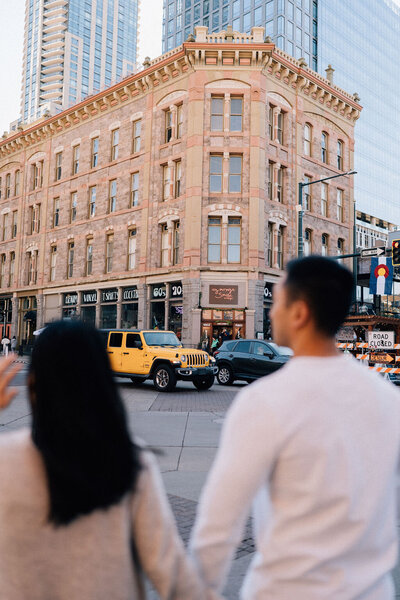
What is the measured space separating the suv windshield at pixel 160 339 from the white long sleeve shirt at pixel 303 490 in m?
15.5

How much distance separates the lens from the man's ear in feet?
5.25

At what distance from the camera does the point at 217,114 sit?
97.5ft

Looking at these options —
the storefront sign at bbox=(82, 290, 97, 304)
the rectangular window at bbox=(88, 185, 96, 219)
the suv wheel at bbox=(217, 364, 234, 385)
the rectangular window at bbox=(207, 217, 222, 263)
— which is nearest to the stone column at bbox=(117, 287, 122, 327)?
the storefront sign at bbox=(82, 290, 97, 304)

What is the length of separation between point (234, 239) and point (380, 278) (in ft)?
33.9

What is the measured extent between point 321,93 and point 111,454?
35.4m

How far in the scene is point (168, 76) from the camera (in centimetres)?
3106

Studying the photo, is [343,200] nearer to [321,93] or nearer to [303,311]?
[321,93]

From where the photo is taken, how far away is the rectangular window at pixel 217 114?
2969 cm

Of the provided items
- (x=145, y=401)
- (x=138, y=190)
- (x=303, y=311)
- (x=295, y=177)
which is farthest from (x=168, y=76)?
(x=303, y=311)

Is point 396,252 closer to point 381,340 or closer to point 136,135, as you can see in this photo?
point 381,340

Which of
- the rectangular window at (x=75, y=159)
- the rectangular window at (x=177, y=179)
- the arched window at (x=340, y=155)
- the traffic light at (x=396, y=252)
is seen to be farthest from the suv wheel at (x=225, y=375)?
the rectangular window at (x=75, y=159)

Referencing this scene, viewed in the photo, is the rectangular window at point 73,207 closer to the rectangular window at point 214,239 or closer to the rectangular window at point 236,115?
the rectangular window at point 214,239

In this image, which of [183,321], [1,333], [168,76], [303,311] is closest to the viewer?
[303,311]

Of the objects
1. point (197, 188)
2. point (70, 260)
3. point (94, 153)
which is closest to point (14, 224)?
point (70, 260)
